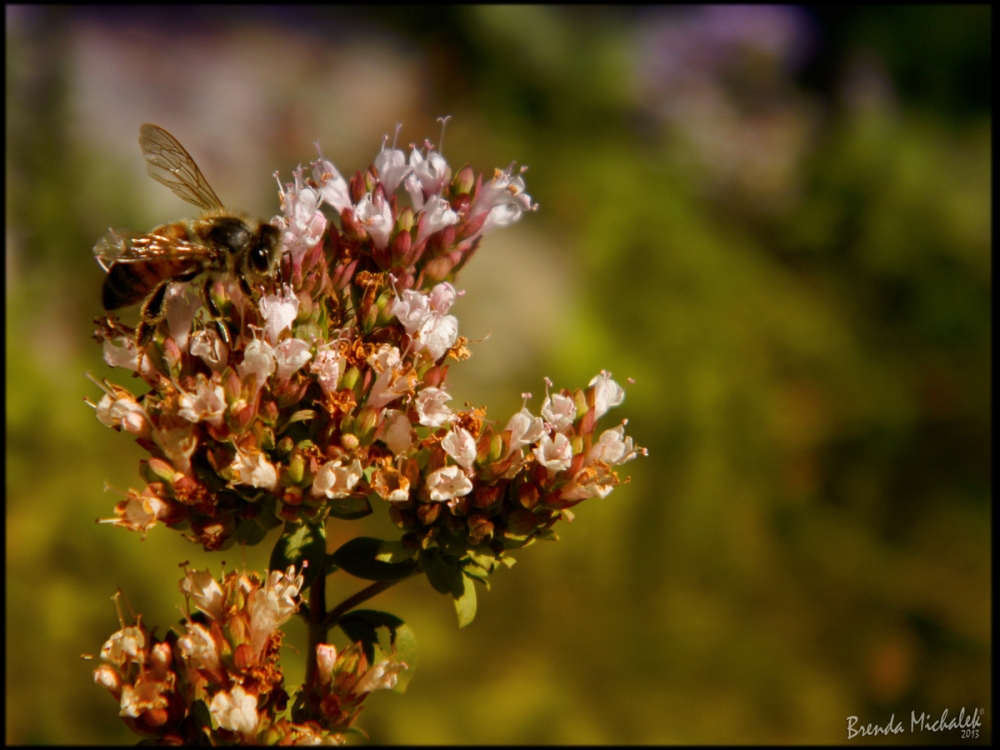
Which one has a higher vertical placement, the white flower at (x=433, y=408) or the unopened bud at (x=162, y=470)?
the white flower at (x=433, y=408)

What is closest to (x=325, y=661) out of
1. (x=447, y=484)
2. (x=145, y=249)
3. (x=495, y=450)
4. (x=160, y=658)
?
(x=160, y=658)

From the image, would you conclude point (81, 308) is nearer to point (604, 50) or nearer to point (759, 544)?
point (759, 544)

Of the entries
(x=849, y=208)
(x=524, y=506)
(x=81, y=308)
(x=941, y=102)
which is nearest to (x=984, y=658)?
(x=849, y=208)

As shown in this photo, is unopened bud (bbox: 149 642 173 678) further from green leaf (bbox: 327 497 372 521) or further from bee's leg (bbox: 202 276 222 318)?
bee's leg (bbox: 202 276 222 318)

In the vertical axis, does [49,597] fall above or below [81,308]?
below

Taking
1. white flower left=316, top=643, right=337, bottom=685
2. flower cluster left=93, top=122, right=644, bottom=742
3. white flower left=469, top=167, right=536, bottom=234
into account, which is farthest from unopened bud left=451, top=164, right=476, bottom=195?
white flower left=316, top=643, right=337, bottom=685

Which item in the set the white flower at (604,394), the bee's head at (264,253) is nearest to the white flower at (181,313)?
the bee's head at (264,253)

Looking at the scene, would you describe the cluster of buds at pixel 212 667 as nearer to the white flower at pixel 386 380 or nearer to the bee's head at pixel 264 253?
the white flower at pixel 386 380

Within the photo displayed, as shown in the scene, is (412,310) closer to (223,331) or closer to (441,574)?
(223,331)
